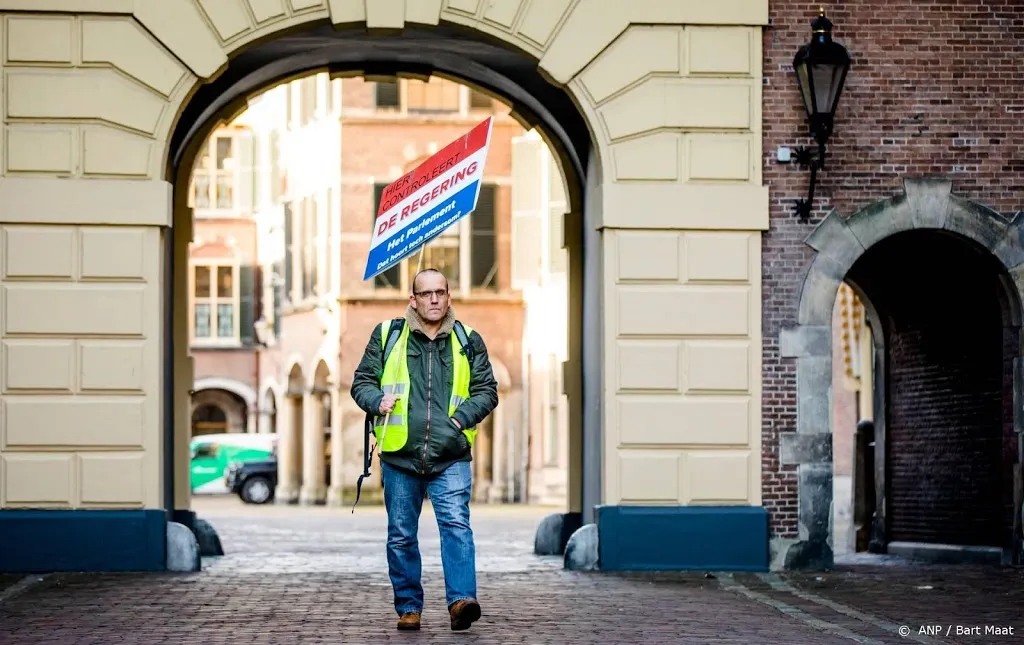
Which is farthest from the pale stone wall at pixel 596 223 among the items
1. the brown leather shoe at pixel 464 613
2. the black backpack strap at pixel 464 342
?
the brown leather shoe at pixel 464 613

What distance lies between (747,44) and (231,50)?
12.6ft

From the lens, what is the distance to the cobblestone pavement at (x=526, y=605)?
1052cm

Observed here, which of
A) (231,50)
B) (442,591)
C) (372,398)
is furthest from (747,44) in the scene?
(372,398)

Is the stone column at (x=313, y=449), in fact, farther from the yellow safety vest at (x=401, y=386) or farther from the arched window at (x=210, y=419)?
the yellow safety vest at (x=401, y=386)

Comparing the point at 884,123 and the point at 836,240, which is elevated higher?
the point at 884,123

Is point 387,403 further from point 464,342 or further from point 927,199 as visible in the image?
point 927,199

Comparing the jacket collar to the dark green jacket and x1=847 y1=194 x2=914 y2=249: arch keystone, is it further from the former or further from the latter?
x1=847 y1=194 x2=914 y2=249: arch keystone

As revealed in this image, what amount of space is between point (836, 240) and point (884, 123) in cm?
99

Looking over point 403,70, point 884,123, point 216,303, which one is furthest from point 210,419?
point 884,123

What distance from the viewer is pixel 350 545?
68.1 ft

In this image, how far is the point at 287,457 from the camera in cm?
4406

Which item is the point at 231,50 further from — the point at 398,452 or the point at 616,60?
the point at 398,452

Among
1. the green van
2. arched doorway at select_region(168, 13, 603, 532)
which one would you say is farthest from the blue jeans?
the green van

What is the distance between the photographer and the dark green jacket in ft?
34.9
